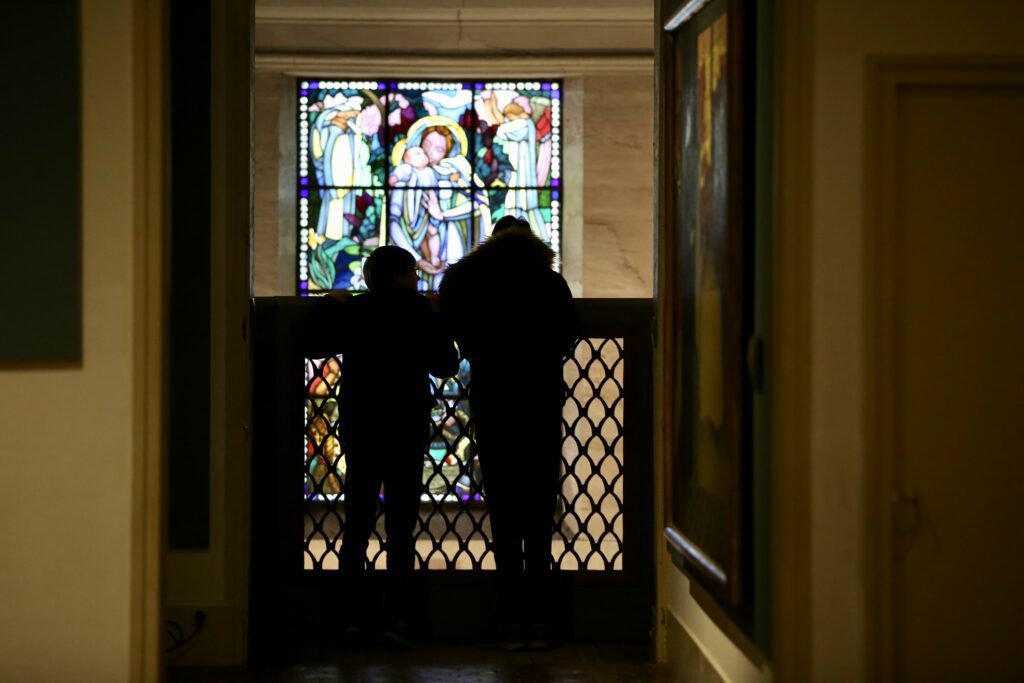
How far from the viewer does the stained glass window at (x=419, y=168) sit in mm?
9445

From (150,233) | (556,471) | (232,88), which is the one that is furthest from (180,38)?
(556,471)

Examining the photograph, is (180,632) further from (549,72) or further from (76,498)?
(549,72)

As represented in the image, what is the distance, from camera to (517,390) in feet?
17.5

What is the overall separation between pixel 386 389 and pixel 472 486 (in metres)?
0.54

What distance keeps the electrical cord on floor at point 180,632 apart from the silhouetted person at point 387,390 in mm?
576

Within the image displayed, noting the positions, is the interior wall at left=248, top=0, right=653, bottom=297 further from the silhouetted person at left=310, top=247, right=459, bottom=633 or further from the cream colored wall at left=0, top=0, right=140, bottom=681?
the cream colored wall at left=0, top=0, right=140, bottom=681

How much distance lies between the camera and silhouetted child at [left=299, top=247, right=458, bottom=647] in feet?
17.6

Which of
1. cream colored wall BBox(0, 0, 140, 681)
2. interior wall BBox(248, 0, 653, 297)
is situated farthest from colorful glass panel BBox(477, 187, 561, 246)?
cream colored wall BBox(0, 0, 140, 681)

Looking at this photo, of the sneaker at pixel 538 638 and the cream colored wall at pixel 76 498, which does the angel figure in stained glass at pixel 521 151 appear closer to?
the sneaker at pixel 538 638

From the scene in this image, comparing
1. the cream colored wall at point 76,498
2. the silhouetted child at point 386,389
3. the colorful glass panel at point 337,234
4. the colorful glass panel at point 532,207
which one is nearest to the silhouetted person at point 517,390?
the silhouetted child at point 386,389

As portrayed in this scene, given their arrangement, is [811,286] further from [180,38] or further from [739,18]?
[180,38]

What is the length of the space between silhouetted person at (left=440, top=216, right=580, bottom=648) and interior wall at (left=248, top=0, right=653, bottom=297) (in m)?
3.69

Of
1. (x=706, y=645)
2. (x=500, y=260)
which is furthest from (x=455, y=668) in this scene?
(x=500, y=260)

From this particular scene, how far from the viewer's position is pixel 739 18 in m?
3.60
